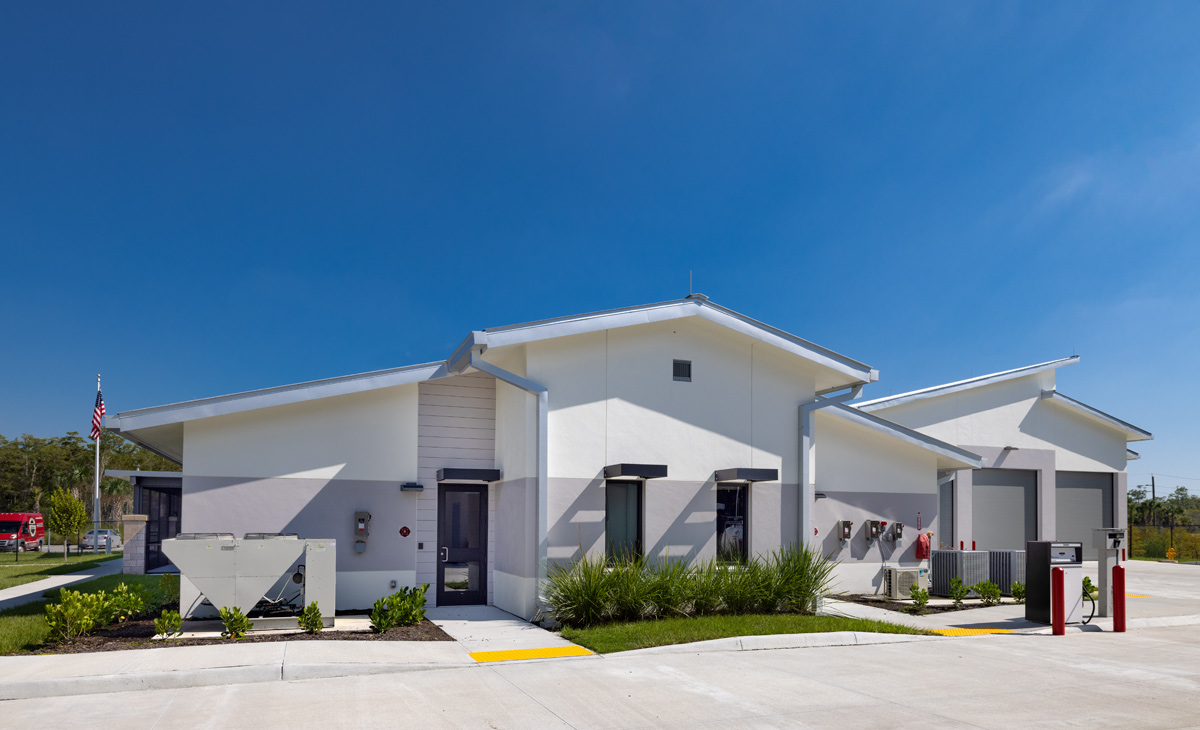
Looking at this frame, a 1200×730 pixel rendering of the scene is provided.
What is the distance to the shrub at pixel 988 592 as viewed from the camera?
14.8m

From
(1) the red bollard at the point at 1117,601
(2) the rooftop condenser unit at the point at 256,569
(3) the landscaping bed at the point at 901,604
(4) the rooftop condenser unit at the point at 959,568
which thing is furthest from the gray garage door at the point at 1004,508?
(2) the rooftop condenser unit at the point at 256,569

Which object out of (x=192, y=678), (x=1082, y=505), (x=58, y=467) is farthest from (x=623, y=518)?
(x=58, y=467)

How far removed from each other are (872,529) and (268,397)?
37.1ft

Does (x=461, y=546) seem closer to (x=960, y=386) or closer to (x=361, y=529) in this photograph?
(x=361, y=529)

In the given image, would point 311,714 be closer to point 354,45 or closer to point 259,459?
point 259,459

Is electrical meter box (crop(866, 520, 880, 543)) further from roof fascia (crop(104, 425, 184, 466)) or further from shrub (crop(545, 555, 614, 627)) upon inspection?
roof fascia (crop(104, 425, 184, 466))

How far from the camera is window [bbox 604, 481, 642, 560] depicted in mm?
12898

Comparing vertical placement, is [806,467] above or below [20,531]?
above

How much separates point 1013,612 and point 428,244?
2583 centimetres

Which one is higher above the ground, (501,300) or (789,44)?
(789,44)

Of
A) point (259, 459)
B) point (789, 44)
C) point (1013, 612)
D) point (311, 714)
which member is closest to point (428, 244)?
point (789, 44)

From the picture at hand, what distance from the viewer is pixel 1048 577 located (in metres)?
12.7

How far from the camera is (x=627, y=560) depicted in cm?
1251

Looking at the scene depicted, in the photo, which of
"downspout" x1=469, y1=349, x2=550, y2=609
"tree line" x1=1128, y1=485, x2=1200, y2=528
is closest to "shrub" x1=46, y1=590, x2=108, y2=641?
"downspout" x1=469, y1=349, x2=550, y2=609
